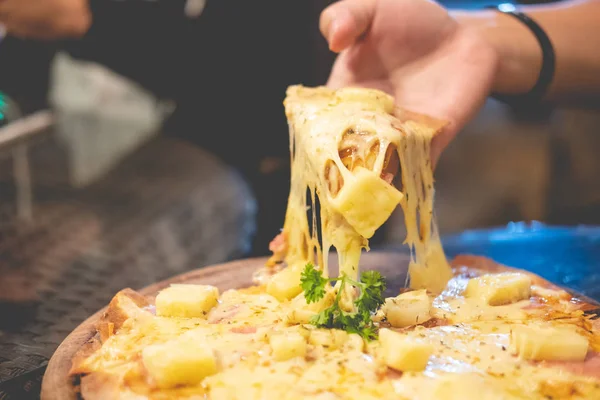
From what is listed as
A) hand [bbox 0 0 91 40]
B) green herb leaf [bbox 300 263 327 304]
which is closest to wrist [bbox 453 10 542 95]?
green herb leaf [bbox 300 263 327 304]

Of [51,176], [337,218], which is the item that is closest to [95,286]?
[337,218]

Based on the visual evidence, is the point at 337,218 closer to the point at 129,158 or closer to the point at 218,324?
the point at 218,324

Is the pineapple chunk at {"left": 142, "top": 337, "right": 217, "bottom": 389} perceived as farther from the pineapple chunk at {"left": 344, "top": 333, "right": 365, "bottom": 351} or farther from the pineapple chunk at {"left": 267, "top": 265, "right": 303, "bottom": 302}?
the pineapple chunk at {"left": 267, "top": 265, "right": 303, "bottom": 302}

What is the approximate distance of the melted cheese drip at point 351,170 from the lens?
2.28 metres

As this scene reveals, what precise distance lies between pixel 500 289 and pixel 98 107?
8.78 meters

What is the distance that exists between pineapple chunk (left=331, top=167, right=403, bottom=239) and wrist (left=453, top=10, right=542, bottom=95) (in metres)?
1.62

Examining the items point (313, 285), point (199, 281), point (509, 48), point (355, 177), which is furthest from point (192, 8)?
point (313, 285)

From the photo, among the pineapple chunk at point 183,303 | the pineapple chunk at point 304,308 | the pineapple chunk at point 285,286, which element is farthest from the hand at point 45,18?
the pineapple chunk at point 304,308

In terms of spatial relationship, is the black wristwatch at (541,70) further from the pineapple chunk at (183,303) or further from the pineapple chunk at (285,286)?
the pineapple chunk at (183,303)

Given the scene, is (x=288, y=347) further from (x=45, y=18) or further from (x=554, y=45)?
(x=45, y=18)

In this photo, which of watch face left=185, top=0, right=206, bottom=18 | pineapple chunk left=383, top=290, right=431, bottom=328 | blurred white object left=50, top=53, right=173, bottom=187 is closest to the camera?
pineapple chunk left=383, top=290, right=431, bottom=328

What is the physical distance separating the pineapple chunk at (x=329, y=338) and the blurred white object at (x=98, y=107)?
6640 millimetres

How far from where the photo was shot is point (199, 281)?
2.86 meters

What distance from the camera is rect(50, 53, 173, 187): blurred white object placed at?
8688 mm
